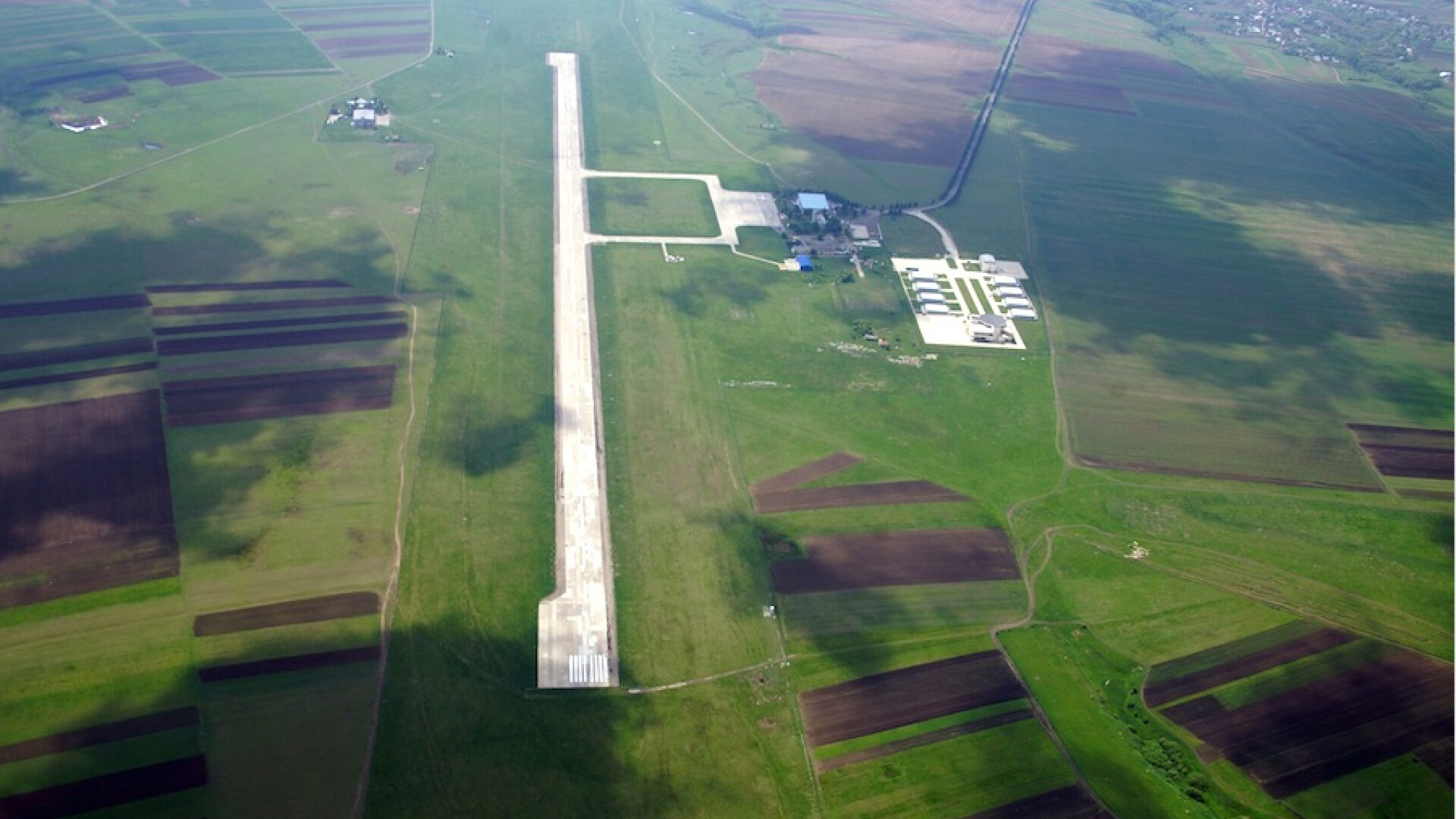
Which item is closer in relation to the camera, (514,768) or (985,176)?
(514,768)

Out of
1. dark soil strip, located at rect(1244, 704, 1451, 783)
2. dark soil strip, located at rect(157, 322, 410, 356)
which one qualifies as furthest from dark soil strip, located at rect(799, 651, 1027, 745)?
dark soil strip, located at rect(157, 322, 410, 356)

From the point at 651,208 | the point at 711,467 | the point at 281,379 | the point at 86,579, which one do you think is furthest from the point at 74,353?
the point at 651,208

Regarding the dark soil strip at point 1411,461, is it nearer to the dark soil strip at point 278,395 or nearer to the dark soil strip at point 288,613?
the dark soil strip at point 288,613

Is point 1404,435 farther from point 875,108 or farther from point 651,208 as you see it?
point 875,108

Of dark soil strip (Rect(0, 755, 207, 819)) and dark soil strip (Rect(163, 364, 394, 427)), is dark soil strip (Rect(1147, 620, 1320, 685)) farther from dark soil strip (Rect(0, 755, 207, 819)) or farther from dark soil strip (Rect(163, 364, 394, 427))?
dark soil strip (Rect(163, 364, 394, 427))

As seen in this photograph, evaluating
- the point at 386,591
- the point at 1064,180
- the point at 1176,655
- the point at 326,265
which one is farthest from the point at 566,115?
the point at 1176,655

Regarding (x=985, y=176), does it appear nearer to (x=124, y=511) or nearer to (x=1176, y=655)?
(x=1176, y=655)
